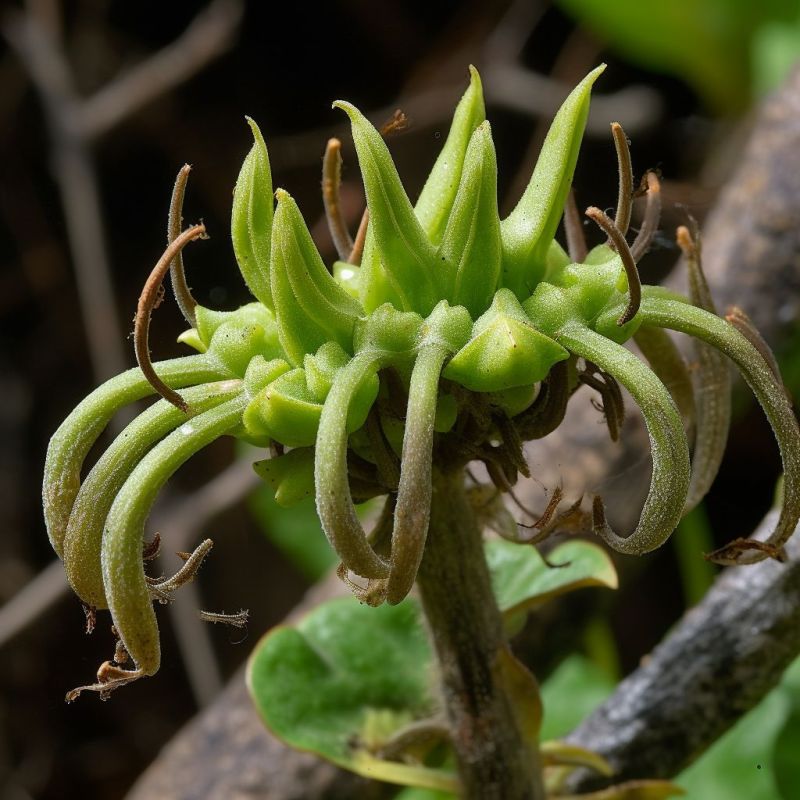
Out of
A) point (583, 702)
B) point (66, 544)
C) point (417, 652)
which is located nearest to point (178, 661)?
point (583, 702)

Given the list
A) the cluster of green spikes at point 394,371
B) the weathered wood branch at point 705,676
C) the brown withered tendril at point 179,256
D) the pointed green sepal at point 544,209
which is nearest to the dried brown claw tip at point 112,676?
the cluster of green spikes at point 394,371

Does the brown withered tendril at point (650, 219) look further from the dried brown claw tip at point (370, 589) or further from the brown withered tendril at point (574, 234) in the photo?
the dried brown claw tip at point (370, 589)

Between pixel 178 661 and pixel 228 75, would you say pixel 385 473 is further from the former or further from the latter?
pixel 228 75

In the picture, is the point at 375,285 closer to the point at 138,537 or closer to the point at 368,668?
the point at 138,537

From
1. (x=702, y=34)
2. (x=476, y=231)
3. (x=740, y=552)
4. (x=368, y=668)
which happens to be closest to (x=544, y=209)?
(x=476, y=231)

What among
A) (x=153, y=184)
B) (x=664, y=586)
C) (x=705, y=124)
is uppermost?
(x=153, y=184)
